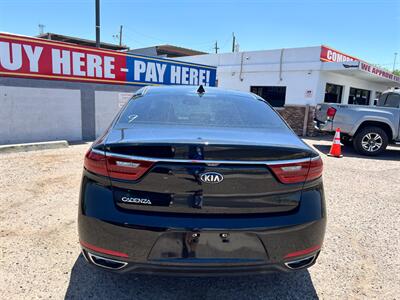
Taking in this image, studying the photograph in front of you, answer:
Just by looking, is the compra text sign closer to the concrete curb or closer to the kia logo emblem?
the concrete curb

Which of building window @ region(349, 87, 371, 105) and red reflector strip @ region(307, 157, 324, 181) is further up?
building window @ region(349, 87, 371, 105)

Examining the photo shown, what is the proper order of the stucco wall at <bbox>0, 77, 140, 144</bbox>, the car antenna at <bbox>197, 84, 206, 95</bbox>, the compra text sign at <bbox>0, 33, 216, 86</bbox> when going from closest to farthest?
the car antenna at <bbox>197, 84, 206, 95</bbox>, the compra text sign at <bbox>0, 33, 216, 86</bbox>, the stucco wall at <bbox>0, 77, 140, 144</bbox>

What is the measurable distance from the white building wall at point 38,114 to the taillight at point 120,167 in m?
8.18

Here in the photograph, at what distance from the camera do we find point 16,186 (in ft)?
16.5

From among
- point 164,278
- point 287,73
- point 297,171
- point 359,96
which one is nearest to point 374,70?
point 359,96

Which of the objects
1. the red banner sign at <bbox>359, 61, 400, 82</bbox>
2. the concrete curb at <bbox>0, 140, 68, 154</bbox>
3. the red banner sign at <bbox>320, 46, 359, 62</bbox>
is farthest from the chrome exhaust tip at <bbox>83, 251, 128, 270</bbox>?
the red banner sign at <bbox>320, 46, 359, 62</bbox>

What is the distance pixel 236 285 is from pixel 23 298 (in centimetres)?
164

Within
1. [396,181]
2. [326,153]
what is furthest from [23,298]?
[326,153]

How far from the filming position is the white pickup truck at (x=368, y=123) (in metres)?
9.00

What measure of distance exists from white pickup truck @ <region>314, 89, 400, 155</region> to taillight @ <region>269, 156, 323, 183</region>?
7882 millimetres

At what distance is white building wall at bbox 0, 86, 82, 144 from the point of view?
8.65 metres

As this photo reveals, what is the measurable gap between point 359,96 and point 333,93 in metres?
4.19

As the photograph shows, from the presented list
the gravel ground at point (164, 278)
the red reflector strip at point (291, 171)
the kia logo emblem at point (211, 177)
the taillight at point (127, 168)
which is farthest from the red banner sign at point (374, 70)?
the taillight at point (127, 168)

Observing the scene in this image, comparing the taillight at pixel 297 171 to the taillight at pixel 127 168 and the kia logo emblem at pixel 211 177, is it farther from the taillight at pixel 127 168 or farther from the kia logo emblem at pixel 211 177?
the taillight at pixel 127 168
